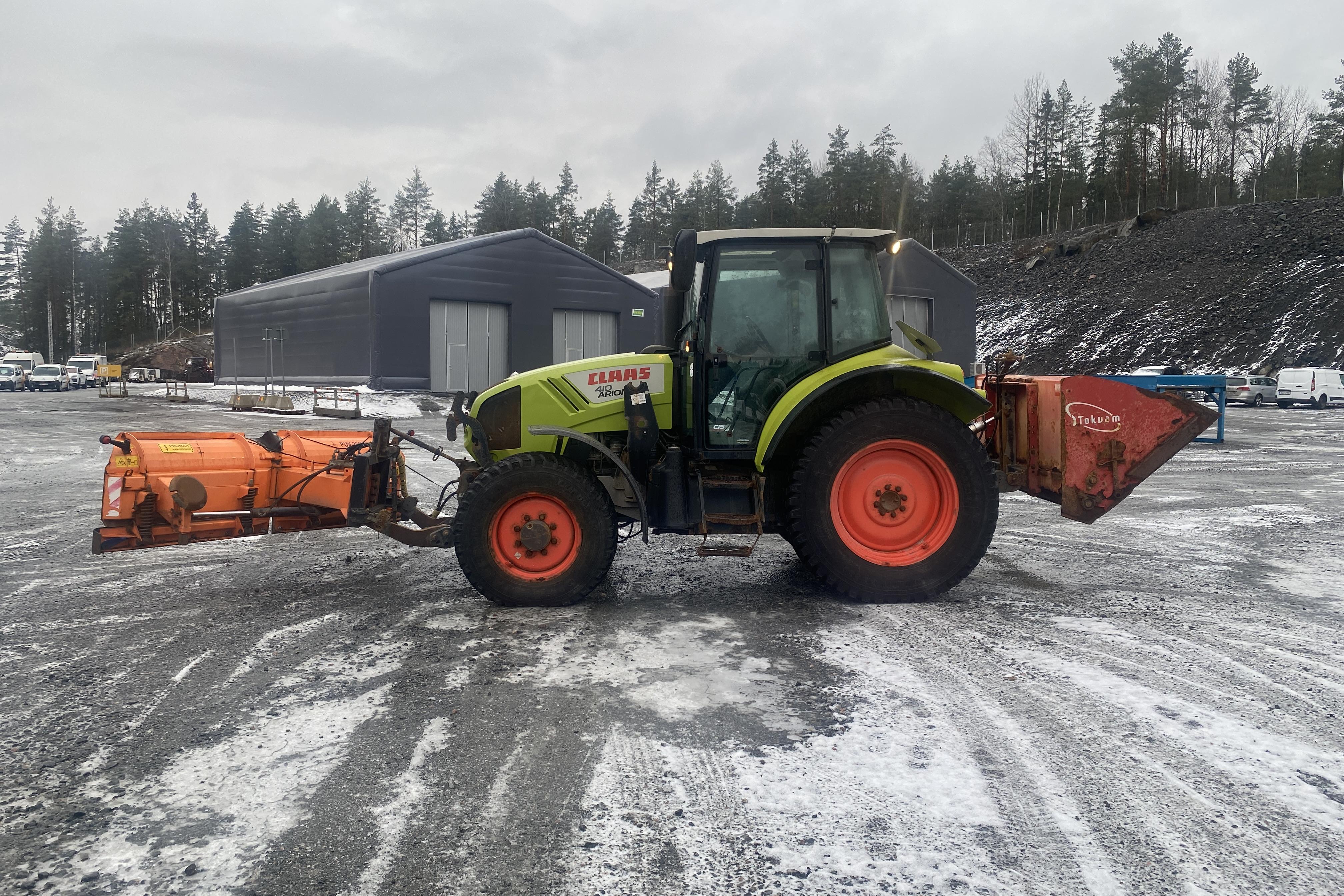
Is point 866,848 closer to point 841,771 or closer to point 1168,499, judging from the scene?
point 841,771

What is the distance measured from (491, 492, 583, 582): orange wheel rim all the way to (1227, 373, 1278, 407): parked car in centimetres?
3375

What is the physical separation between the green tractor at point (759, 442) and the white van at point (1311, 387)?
32.5 meters

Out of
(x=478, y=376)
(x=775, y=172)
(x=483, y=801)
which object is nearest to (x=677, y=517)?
(x=483, y=801)

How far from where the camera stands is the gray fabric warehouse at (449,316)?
2758 centimetres

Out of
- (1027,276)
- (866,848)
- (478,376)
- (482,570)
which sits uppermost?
(1027,276)

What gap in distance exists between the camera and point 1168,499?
9586 millimetres

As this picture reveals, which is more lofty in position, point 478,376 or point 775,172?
point 775,172

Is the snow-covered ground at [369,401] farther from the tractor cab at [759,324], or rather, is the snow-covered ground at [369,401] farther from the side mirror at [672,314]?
the tractor cab at [759,324]

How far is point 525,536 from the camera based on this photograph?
4.88 m

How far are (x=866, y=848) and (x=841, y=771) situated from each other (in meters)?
0.47

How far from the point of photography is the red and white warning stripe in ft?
16.1

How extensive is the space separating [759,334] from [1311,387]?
111ft

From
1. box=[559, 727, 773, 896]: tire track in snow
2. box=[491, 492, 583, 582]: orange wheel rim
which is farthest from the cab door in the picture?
box=[559, 727, 773, 896]: tire track in snow

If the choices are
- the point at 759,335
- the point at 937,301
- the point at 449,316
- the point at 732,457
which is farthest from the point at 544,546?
the point at 937,301
